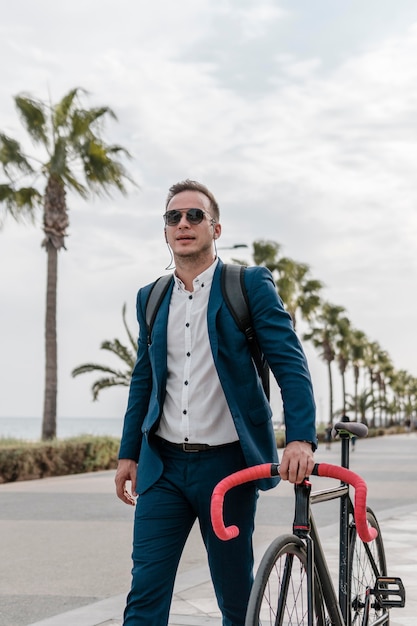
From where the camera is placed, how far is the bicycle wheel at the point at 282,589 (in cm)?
291

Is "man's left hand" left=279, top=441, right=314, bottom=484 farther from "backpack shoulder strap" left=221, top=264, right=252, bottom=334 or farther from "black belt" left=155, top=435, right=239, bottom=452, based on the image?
"backpack shoulder strap" left=221, top=264, right=252, bottom=334

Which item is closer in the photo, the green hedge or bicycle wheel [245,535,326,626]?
bicycle wheel [245,535,326,626]

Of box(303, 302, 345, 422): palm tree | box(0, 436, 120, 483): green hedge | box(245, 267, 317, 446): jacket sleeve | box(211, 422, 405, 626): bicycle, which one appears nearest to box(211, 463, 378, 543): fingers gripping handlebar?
box(211, 422, 405, 626): bicycle

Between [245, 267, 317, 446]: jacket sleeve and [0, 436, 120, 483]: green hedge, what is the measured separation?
50.4 feet

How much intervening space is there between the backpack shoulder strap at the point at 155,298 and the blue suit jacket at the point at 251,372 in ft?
0.14

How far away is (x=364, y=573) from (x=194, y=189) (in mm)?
1818

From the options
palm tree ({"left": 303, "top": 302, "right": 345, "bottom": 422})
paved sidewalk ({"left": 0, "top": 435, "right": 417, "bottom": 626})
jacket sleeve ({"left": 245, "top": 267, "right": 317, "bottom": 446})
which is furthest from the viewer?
palm tree ({"left": 303, "top": 302, "right": 345, "bottom": 422})

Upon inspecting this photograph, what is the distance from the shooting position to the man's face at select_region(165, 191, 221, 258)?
3773mm

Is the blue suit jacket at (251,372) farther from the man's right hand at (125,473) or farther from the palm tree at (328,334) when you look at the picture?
the palm tree at (328,334)

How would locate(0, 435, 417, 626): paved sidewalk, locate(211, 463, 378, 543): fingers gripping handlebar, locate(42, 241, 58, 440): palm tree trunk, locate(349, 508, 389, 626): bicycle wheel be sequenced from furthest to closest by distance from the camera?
locate(42, 241, 58, 440): palm tree trunk, locate(0, 435, 417, 626): paved sidewalk, locate(349, 508, 389, 626): bicycle wheel, locate(211, 463, 378, 543): fingers gripping handlebar

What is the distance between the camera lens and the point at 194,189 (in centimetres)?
387

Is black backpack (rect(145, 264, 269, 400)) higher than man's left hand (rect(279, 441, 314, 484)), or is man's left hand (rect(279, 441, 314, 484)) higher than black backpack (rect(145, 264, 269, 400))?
black backpack (rect(145, 264, 269, 400))

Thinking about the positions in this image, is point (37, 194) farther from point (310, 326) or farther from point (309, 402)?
point (310, 326)

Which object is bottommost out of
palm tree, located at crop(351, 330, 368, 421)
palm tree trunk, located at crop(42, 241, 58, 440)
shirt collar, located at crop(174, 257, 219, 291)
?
shirt collar, located at crop(174, 257, 219, 291)
